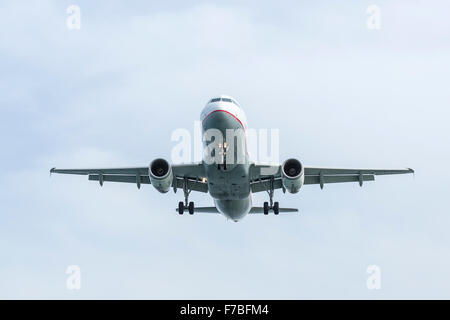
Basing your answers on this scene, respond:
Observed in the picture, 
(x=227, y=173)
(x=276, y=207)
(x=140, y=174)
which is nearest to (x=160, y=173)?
(x=227, y=173)

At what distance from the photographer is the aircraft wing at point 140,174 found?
126 ft

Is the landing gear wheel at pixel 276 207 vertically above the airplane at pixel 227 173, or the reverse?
the airplane at pixel 227 173

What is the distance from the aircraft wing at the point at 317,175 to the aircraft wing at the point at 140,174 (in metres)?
3.10

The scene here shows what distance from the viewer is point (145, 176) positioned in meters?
43.2

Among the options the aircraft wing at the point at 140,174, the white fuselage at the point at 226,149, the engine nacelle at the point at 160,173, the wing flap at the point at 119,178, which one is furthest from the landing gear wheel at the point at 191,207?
the engine nacelle at the point at 160,173

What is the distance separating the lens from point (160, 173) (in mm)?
36594

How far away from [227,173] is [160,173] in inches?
138

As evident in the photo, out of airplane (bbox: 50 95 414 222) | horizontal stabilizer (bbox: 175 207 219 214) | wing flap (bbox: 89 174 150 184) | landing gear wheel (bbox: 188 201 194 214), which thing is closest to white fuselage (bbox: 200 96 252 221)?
airplane (bbox: 50 95 414 222)

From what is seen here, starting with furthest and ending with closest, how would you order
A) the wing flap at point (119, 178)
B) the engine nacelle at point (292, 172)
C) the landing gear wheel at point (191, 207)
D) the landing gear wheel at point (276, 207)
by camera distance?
the wing flap at point (119, 178)
the landing gear wheel at point (276, 207)
the landing gear wheel at point (191, 207)
the engine nacelle at point (292, 172)

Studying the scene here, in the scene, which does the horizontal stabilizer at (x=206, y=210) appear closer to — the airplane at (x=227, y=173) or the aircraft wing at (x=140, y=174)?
the airplane at (x=227, y=173)

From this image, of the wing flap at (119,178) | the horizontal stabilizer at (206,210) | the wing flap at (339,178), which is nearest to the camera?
the wing flap at (339,178)

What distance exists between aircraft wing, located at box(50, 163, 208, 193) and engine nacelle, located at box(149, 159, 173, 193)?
1.83 metres

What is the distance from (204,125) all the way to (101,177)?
1034 cm

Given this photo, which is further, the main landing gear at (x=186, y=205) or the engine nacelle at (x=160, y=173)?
the main landing gear at (x=186, y=205)
